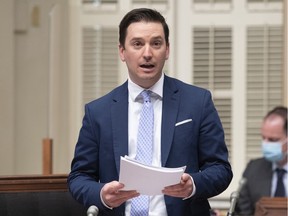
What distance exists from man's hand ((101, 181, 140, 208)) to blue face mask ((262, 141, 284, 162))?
2.71 m

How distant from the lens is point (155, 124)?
3633 mm

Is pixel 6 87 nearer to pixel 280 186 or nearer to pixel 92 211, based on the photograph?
pixel 280 186

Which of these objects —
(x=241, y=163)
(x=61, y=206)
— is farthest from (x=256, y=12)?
(x=61, y=206)

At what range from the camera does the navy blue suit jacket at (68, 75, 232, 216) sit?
357cm

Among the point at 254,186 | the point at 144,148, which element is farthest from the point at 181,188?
the point at 254,186

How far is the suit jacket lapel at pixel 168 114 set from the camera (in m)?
3.56

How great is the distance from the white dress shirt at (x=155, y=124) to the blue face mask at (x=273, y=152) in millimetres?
2484

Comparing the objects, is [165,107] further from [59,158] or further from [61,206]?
[59,158]

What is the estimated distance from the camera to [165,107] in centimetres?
365

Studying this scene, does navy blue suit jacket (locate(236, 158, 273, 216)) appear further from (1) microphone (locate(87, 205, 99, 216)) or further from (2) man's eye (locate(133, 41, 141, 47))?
(1) microphone (locate(87, 205, 99, 216))

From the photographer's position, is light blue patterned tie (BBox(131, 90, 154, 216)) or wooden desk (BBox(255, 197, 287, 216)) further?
wooden desk (BBox(255, 197, 287, 216))

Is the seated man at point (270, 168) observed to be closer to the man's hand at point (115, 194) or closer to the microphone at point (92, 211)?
the man's hand at point (115, 194)

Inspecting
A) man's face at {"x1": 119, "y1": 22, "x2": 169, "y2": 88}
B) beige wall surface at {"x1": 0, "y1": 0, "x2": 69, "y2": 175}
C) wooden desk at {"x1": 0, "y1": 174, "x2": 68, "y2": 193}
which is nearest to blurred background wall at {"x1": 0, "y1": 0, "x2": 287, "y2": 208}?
beige wall surface at {"x1": 0, "y1": 0, "x2": 69, "y2": 175}

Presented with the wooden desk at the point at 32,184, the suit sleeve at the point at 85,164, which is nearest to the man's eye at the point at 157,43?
the suit sleeve at the point at 85,164
